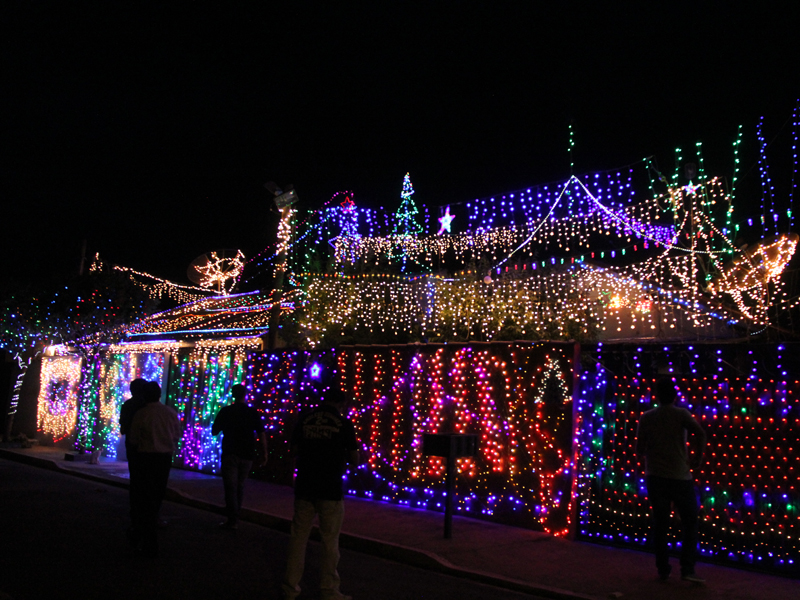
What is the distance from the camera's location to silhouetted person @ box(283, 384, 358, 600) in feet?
15.7

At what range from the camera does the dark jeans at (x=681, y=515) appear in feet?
18.5

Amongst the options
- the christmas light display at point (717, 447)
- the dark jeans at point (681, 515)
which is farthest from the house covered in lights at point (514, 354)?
the dark jeans at point (681, 515)

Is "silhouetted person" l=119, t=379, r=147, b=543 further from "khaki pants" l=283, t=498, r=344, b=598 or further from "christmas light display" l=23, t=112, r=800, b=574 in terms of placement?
"christmas light display" l=23, t=112, r=800, b=574

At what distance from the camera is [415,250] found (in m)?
14.6

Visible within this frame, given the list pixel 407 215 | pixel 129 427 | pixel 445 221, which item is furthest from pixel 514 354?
pixel 407 215

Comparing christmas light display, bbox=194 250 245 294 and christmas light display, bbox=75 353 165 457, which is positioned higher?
christmas light display, bbox=194 250 245 294

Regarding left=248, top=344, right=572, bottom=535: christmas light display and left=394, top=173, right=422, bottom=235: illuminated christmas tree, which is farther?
left=394, top=173, right=422, bottom=235: illuminated christmas tree

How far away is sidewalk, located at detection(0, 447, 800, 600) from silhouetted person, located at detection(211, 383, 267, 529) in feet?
2.41

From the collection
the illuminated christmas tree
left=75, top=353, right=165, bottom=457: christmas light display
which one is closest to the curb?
left=75, top=353, right=165, bottom=457: christmas light display

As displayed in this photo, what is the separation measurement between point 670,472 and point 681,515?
41 centimetres

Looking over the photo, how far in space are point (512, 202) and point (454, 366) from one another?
4.76 metres

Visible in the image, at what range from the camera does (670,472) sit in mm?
5777

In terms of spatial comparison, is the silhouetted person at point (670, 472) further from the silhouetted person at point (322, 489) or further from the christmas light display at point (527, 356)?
the silhouetted person at point (322, 489)

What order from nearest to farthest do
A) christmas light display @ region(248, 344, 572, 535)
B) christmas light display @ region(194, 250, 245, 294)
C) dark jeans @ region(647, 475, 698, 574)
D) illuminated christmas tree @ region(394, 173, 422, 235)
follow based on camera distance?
dark jeans @ region(647, 475, 698, 574), christmas light display @ region(248, 344, 572, 535), illuminated christmas tree @ region(394, 173, 422, 235), christmas light display @ region(194, 250, 245, 294)
